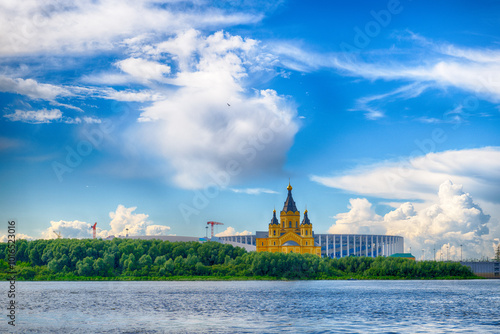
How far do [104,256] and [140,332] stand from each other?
120 metres

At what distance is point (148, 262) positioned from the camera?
169125 mm

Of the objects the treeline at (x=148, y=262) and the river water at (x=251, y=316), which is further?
the treeline at (x=148, y=262)

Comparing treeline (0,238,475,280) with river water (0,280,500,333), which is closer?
river water (0,280,500,333)

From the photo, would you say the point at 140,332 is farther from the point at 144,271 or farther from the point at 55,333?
the point at 144,271

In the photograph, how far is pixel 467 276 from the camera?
197 m

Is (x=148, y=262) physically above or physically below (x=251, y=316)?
above

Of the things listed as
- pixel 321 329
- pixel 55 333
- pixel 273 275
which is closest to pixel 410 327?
pixel 321 329

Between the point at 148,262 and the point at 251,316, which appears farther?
the point at 148,262

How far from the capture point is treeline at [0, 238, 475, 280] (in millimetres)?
164375

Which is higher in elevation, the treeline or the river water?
the treeline

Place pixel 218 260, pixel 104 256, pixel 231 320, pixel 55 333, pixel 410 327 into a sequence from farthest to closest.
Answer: pixel 218 260
pixel 104 256
pixel 231 320
pixel 410 327
pixel 55 333

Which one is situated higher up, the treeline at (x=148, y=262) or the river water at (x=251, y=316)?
the treeline at (x=148, y=262)

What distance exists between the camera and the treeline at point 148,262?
16438cm

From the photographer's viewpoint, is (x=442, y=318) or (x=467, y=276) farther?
(x=467, y=276)
